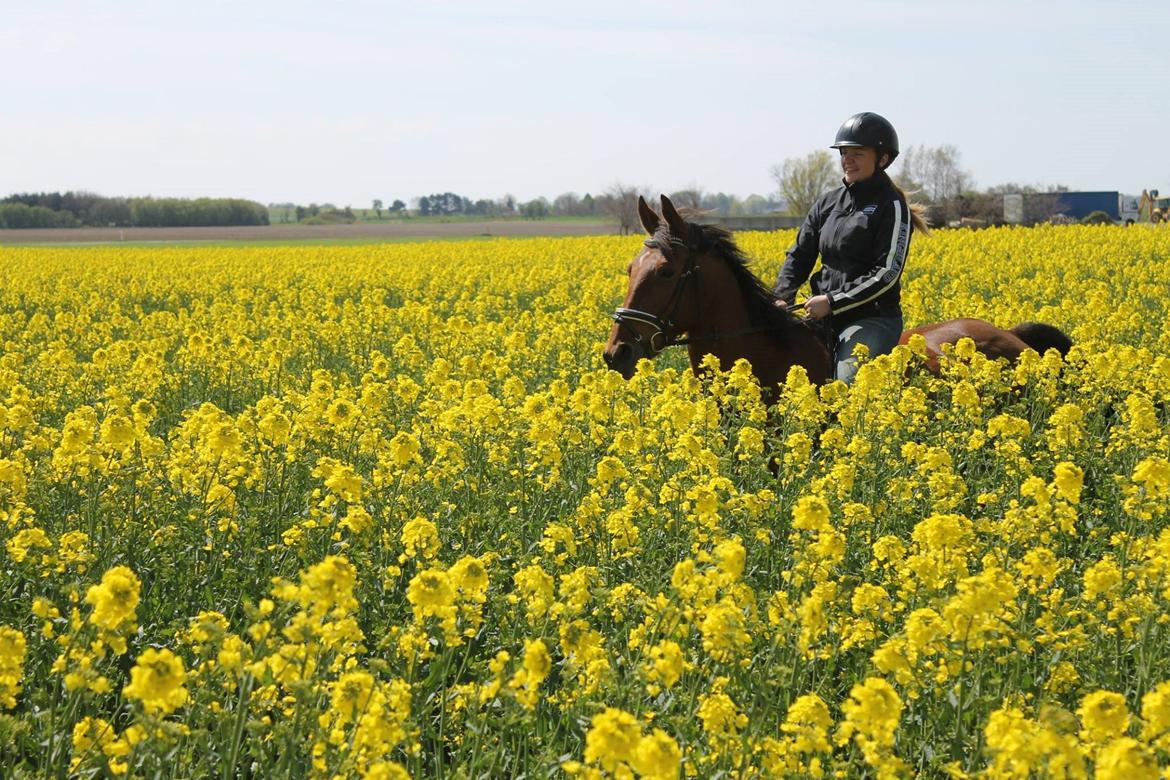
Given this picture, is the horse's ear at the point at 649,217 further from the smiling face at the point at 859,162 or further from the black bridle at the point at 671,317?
the smiling face at the point at 859,162

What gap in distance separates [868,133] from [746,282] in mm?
1216

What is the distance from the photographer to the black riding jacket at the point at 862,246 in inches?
304

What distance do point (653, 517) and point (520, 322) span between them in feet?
30.0

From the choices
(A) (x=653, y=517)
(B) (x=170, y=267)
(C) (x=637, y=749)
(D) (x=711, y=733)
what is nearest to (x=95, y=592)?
(C) (x=637, y=749)

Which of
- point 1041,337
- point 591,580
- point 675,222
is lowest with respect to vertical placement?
point 591,580

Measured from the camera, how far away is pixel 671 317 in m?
7.59

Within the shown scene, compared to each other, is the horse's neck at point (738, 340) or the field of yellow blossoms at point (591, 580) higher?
the horse's neck at point (738, 340)

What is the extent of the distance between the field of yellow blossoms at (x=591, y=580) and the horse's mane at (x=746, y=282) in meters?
0.48

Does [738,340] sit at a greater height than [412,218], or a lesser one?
lesser

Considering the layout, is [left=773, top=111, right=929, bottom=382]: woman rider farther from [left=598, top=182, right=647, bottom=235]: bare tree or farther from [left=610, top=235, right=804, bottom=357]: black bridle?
[left=598, top=182, right=647, bottom=235]: bare tree

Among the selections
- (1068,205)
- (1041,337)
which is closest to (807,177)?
(1068,205)

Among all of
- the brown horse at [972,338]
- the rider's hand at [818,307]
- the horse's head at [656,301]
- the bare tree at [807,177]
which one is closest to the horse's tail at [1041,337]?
the brown horse at [972,338]

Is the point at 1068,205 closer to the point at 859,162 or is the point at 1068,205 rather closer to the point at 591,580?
the point at 859,162

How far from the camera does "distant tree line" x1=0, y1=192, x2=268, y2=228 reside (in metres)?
84.6
